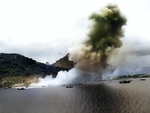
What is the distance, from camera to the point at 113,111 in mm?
68375

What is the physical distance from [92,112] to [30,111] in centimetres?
3030

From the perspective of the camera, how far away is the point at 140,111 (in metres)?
65.6

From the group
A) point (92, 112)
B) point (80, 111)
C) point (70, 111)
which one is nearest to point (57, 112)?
point (70, 111)

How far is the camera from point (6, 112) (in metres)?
80.9

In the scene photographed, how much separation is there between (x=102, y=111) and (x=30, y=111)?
34.1 meters

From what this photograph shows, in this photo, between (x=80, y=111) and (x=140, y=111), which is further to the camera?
(x=80, y=111)

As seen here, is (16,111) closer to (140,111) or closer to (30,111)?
(30,111)

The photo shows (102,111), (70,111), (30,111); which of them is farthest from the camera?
(30,111)

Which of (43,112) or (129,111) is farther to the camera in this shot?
(43,112)

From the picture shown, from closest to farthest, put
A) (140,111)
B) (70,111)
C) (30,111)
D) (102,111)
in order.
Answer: (140,111) → (102,111) → (70,111) → (30,111)

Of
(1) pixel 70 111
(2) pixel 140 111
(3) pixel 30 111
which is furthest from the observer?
(3) pixel 30 111

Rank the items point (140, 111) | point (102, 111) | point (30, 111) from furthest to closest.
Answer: point (30, 111), point (102, 111), point (140, 111)

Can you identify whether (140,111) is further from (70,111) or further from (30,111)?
(30,111)

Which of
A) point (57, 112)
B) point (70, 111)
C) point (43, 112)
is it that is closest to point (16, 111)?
point (43, 112)
